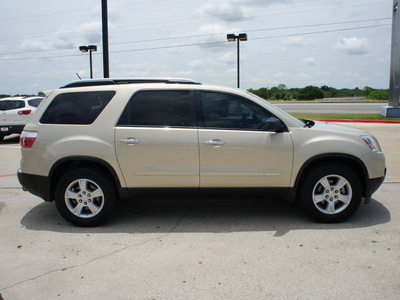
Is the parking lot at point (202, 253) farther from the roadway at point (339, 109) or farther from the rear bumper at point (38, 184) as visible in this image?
the roadway at point (339, 109)

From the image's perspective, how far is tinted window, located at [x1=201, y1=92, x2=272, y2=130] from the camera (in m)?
4.85

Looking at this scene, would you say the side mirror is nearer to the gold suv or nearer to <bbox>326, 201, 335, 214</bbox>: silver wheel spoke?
the gold suv

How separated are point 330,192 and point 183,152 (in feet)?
6.16

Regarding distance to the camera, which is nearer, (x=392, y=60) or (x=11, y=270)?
(x=11, y=270)

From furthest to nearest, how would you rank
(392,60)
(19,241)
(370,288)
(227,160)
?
(392,60)
(227,160)
(19,241)
(370,288)

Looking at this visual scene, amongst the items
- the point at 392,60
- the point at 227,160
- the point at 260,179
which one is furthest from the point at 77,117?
the point at 392,60

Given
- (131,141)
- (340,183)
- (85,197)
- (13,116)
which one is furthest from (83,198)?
(13,116)

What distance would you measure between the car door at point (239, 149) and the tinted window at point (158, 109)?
0.21 metres

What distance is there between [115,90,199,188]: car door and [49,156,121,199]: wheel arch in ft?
0.52

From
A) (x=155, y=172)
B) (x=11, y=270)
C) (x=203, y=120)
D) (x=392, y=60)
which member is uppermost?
(x=392, y=60)

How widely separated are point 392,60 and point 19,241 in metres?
22.4

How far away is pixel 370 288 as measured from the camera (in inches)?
129

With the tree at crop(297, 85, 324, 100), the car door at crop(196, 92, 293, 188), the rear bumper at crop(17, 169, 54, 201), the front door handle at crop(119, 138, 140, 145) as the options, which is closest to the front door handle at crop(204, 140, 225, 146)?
the car door at crop(196, 92, 293, 188)

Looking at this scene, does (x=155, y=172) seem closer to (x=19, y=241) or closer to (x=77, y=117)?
(x=77, y=117)
